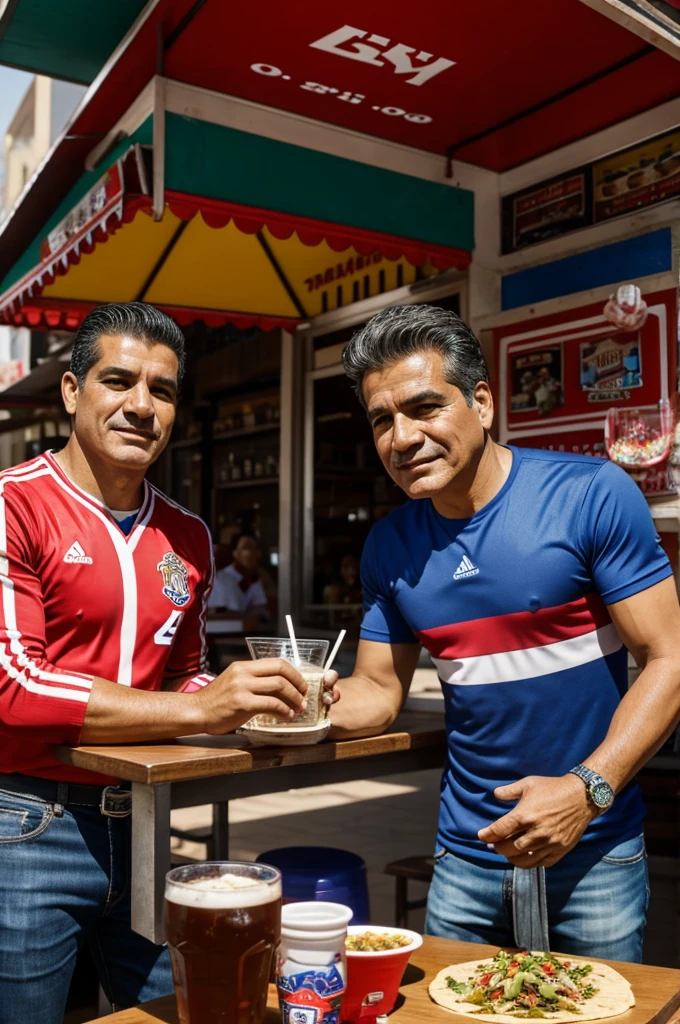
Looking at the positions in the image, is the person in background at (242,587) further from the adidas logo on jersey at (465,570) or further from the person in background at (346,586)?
the adidas logo on jersey at (465,570)

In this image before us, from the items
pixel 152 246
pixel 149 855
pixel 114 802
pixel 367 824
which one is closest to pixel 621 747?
pixel 149 855

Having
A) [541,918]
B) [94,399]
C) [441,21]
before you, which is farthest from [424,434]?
[441,21]

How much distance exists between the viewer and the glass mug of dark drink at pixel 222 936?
4.01ft

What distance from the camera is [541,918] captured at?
2.02m

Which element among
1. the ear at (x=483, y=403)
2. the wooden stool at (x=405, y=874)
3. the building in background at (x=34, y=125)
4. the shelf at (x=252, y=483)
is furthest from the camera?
the building in background at (x=34, y=125)

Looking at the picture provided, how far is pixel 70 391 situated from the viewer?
7.45 ft

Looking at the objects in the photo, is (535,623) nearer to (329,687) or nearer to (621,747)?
(621,747)

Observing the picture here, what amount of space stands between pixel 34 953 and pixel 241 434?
23.7ft

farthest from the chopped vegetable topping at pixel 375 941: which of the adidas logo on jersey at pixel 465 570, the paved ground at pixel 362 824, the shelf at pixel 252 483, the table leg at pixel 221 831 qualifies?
the shelf at pixel 252 483

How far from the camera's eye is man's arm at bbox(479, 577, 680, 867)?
1.79m

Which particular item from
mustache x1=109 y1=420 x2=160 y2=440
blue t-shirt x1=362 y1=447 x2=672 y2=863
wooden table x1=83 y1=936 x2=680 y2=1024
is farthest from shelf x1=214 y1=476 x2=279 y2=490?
wooden table x1=83 y1=936 x2=680 y2=1024

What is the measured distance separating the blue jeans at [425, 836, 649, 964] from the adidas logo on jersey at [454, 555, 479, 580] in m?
0.62

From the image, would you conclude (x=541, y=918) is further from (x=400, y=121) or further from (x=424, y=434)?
(x=400, y=121)

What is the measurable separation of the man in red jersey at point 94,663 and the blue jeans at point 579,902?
0.57 metres
